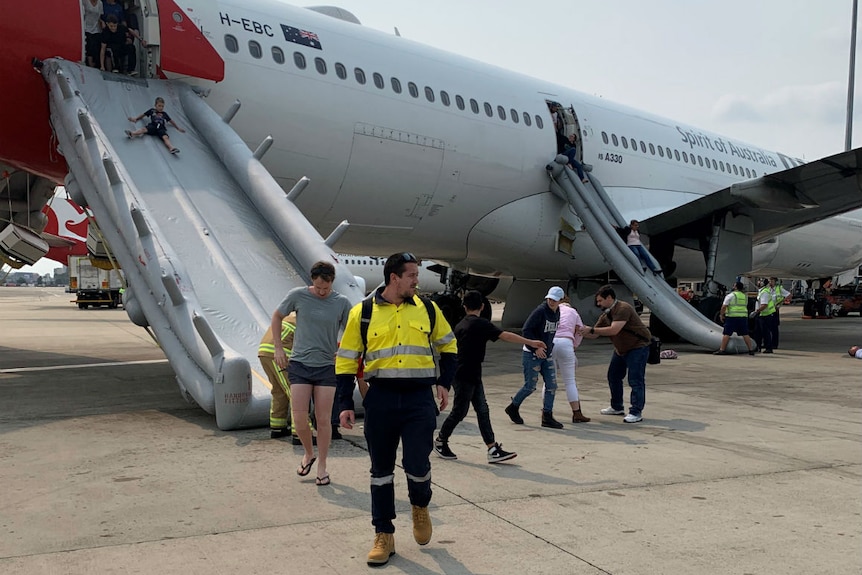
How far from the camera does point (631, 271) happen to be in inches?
617

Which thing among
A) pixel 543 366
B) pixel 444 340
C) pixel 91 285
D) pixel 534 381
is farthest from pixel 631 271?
pixel 91 285

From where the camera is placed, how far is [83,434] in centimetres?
750

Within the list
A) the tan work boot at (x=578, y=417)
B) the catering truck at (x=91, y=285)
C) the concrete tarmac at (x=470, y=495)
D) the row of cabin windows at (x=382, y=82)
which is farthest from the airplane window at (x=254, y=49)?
the catering truck at (x=91, y=285)

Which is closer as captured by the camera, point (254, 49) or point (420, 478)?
point (420, 478)

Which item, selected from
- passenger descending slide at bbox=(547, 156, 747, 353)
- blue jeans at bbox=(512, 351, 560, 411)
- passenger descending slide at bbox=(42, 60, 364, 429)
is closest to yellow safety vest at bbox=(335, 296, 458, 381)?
passenger descending slide at bbox=(42, 60, 364, 429)

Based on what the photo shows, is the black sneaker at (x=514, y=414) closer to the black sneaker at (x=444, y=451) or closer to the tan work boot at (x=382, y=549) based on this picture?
the black sneaker at (x=444, y=451)

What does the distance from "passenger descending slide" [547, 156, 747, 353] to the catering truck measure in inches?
1366

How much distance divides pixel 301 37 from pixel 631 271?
7.48 metres

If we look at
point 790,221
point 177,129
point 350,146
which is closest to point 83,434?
point 177,129

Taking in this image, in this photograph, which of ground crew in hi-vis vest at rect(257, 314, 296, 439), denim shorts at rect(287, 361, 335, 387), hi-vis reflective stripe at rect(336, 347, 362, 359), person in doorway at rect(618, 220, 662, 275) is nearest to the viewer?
hi-vis reflective stripe at rect(336, 347, 362, 359)

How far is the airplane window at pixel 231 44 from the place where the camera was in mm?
11508

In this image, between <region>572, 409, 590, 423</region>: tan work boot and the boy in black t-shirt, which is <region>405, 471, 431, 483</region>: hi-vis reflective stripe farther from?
<region>572, 409, 590, 423</region>: tan work boot

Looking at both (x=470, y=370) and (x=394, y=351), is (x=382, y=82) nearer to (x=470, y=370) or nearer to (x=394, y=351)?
(x=470, y=370)

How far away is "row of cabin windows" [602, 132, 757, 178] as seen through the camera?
59.2 ft
